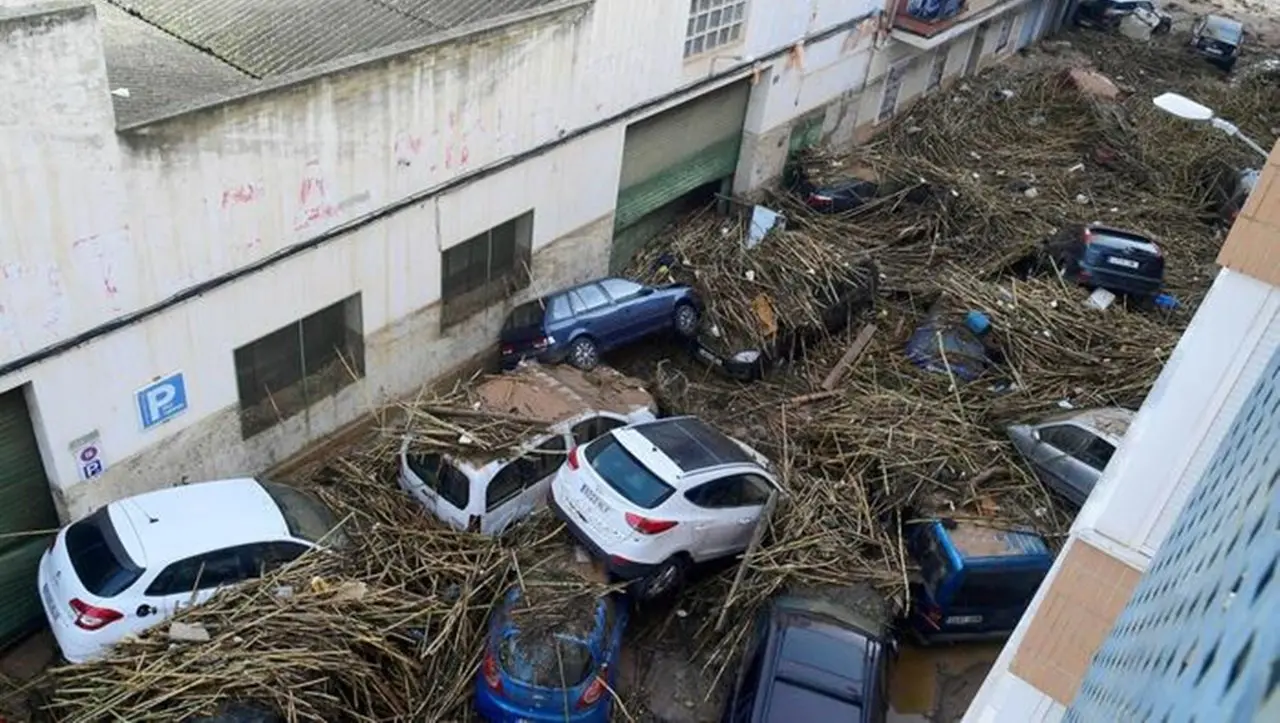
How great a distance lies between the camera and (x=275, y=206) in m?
11.2

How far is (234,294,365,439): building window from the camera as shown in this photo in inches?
474

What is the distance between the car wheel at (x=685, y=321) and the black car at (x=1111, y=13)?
80.5 ft

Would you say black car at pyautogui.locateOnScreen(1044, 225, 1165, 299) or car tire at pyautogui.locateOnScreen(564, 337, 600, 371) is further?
black car at pyautogui.locateOnScreen(1044, 225, 1165, 299)

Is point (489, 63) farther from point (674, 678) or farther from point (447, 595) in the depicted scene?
point (674, 678)

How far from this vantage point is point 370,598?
33.2ft

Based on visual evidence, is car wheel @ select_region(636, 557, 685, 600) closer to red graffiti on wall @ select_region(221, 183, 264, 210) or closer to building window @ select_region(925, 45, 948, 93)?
red graffiti on wall @ select_region(221, 183, 264, 210)

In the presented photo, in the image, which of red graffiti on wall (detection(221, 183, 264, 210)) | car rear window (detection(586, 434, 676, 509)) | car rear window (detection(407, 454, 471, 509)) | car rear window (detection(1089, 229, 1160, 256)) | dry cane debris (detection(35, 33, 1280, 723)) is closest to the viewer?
dry cane debris (detection(35, 33, 1280, 723))

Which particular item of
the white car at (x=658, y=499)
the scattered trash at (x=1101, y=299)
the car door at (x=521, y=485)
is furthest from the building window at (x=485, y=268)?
the scattered trash at (x=1101, y=299)

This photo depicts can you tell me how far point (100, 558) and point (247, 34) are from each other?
7467mm

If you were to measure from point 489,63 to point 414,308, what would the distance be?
129 inches

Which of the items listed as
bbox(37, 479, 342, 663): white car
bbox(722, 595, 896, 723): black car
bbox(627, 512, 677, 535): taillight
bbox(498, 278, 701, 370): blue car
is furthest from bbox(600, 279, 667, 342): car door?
bbox(37, 479, 342, 663): white car

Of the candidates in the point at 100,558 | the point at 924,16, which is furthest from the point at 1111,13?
the point at 100,558

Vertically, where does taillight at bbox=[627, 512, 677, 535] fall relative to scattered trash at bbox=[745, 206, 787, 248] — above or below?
above

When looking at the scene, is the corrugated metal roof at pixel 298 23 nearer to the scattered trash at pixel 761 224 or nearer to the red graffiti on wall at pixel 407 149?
the red graffiti on wall at pixel 407 149
